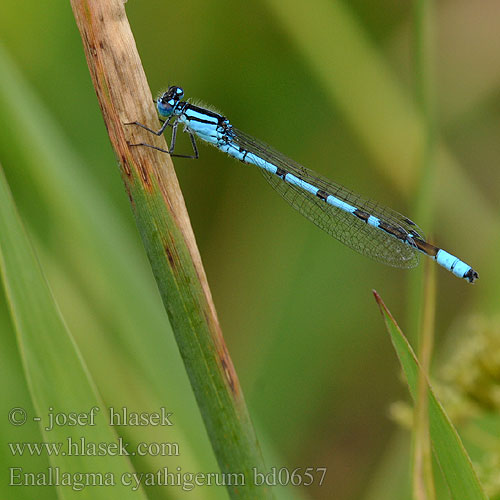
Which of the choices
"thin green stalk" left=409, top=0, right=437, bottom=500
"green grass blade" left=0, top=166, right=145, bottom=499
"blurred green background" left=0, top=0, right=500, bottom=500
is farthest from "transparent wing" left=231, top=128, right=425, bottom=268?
"green grass blade" left=0, top=166, right=145, bottom=499

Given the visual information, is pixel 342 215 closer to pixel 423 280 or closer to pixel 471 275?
pixel 471 275

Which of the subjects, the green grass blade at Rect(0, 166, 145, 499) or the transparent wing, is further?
the transparent wing

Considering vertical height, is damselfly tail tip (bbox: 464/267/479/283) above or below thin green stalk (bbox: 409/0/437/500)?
above

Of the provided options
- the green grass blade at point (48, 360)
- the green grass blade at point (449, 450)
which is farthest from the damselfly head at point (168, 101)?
the green grass blade at point (449, 450)

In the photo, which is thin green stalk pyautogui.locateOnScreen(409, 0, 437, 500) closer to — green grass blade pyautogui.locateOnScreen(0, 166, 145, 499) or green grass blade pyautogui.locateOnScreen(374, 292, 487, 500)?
green grass blade pyautogui.locateOnScreen(374, 292, 487, 500)

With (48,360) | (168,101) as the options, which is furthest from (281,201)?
(48,360)

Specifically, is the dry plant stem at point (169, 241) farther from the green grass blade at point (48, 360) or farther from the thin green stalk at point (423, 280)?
the thin green stalk at point (423, 280)

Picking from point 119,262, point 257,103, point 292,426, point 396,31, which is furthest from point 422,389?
point 396,31
